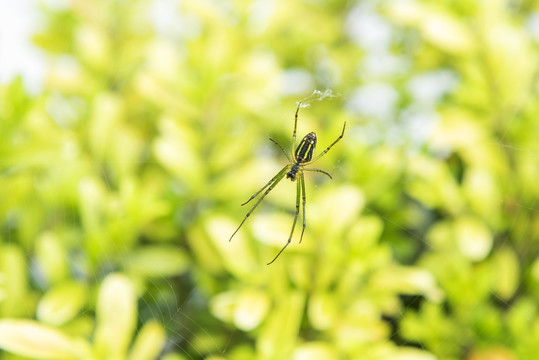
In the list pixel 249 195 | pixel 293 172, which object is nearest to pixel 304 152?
pixel 293 172

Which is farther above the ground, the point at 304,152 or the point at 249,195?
the point at 304,152

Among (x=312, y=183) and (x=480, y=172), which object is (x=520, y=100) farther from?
(x=312, y=183)

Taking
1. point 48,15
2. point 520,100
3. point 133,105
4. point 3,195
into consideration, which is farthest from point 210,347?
point 48,15

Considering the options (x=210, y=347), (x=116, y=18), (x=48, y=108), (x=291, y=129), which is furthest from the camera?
(x=116, y=18)

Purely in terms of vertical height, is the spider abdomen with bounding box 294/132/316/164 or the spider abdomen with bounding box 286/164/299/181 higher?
the spider abdomen with bounding box 294/132/316/164

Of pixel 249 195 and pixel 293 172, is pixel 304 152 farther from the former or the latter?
pixel 249 195

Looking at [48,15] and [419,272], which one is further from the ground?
[48,15]

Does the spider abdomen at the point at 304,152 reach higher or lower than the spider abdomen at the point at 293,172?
higher

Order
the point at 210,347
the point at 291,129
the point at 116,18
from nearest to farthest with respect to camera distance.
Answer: the point at 210,347 → the point at 291,129 → the point at 116,18
